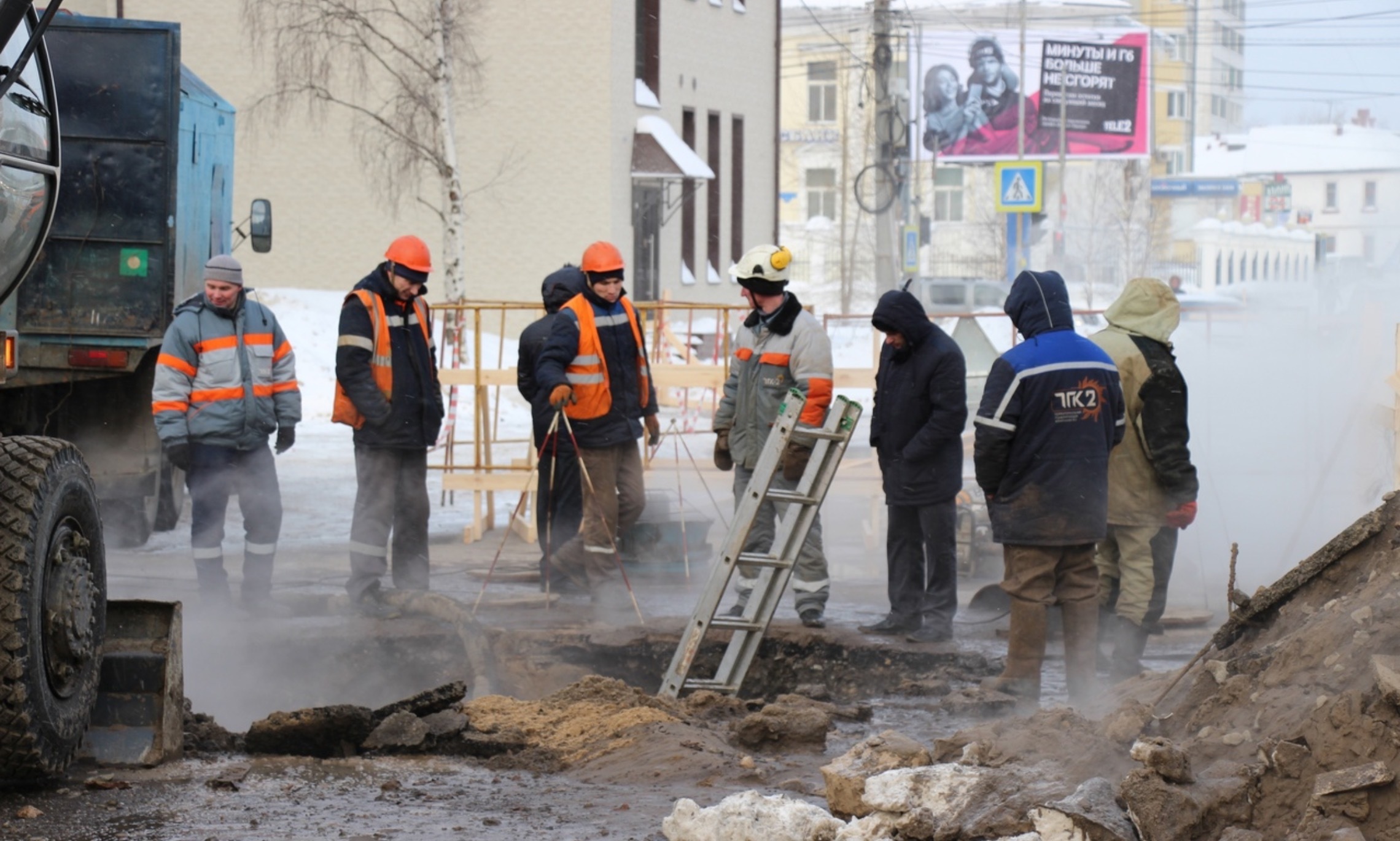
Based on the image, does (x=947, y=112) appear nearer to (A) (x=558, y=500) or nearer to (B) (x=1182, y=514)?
(A) (x=558, y=500)

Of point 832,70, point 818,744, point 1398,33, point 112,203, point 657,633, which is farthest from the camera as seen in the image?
point 832,70

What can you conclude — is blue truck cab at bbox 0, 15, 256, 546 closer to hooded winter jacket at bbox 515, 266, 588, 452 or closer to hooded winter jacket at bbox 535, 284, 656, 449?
hooded winter jacket at bbox 515, 266, 588, 452

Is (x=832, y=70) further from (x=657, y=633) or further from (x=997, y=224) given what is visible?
(x=657, y=633)

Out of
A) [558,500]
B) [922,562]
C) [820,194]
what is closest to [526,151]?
[558,500]

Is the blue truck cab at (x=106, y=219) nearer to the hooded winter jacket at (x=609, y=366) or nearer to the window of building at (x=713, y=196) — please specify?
the hooded winter jacket at (x=609, y=366)

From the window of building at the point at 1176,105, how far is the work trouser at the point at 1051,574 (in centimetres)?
7007

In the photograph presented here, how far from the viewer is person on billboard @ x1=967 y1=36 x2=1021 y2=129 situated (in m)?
50.6

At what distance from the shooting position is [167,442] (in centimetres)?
827

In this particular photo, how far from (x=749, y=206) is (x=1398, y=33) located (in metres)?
19.0

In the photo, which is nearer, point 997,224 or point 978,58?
point 978,58

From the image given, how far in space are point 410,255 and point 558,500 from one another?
190cm

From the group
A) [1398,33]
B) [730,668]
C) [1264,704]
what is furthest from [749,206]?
[1264,704]

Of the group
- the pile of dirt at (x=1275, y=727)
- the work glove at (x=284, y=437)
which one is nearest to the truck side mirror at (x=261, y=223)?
the work glove at (x=284, y=437)

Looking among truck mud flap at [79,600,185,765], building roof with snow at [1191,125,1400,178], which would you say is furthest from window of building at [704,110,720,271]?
building roof with snow at [1191,125,1400,178]
